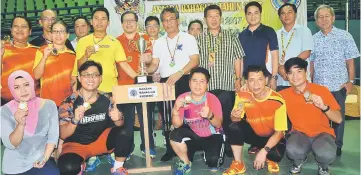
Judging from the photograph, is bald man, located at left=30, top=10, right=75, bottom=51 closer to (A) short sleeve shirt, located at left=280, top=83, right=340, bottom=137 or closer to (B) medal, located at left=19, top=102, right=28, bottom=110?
(B) medal, located at left=19, top=102, right=28, bottom=110

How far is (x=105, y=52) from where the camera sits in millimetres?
3656

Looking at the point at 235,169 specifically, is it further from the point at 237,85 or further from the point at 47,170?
the point at 47,170

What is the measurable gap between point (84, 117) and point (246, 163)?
1644 mm

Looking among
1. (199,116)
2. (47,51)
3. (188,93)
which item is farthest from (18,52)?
(199,116)

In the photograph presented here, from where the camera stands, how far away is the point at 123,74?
3930mm

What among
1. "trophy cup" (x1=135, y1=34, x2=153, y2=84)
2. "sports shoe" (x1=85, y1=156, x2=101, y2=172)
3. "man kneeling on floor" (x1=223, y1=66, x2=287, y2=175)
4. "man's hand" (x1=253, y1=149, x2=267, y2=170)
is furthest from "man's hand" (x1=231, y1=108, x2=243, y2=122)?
"sports shoe" (x1=85, y1=156, x2=101, y2=172)

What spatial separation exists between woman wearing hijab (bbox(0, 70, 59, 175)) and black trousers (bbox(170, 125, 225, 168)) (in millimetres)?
1157

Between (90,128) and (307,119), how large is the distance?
1.91 meters

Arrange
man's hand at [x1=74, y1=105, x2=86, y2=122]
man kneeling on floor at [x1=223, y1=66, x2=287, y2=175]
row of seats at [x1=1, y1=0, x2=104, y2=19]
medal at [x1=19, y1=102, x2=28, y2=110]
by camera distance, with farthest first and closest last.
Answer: row of seats at [x1=1, y1=0, x2=104, y2=19] → man kneeling on floor at [x1=223, y1=66, x2=287, y2=175] → man's hand at [x1=74, y1=105, x2=86, y2=122] → medal at [x1=19, y1=102, x2=28, y2=110]

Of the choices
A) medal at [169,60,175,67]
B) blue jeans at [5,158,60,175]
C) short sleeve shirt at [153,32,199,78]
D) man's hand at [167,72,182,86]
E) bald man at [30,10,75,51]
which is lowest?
blue jeans at [5,158,60,175]

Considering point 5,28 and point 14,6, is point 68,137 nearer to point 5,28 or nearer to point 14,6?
point 5,28

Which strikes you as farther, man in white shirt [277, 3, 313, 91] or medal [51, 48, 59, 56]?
man in white shirt [277, 3, 313, 91]

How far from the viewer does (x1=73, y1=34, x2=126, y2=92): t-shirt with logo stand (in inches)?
143

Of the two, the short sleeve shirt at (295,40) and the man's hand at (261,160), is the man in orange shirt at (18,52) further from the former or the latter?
the short sleeve shirt at (295,40)
